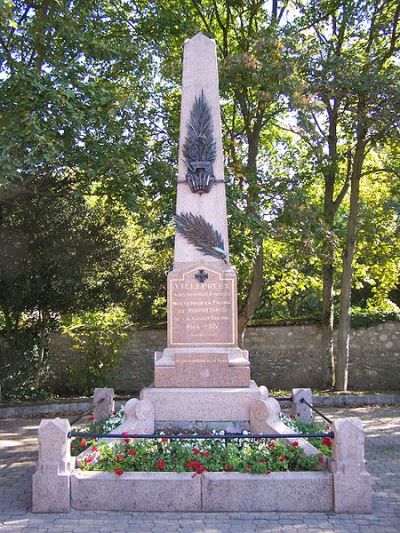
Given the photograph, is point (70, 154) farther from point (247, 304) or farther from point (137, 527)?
point (137, 527)

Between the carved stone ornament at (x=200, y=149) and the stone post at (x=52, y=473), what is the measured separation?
13.4 feet

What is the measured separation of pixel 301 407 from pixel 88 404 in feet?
18.5

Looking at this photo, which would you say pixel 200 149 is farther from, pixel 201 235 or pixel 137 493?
pixel 137 493

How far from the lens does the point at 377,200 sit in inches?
734

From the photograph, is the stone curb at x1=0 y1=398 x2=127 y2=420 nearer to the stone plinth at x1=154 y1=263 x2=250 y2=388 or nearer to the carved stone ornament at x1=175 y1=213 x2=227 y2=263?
the stone plinth at x1=154 y1=263 x2=250 y2=388

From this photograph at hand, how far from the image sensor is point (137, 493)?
18.9 feet

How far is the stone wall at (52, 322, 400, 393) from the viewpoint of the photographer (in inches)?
668

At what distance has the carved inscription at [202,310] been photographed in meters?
Result: 7.95

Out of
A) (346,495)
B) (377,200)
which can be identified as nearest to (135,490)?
(346,495)

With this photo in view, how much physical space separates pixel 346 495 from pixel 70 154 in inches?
321

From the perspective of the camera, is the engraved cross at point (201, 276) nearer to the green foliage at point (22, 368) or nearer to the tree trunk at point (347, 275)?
the green foliage at point (22, 368)

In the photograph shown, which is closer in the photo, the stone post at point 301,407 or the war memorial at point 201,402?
the war memorial at point 201,402

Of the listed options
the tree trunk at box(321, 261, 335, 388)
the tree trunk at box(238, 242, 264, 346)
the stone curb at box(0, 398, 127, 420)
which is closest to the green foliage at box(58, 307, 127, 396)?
the stone curb at box(0, 398, 127, 420)

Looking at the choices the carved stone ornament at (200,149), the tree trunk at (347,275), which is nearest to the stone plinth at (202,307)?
the carved stone ornament at (200,149)
